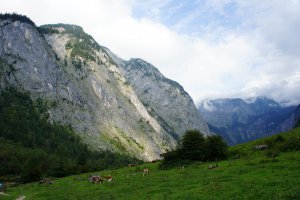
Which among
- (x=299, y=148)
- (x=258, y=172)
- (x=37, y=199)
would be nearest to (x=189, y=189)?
(x=258, y=172)

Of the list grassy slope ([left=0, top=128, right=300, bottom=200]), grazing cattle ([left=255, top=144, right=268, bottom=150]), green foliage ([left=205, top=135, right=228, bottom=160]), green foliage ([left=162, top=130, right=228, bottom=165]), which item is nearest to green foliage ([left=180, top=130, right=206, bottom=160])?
green foliage ([left=162, top=130, right=228, bottom=165])

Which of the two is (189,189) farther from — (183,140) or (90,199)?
(183,140)

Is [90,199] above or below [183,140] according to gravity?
below

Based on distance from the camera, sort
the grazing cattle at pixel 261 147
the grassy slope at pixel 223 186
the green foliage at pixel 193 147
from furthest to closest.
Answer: the green foliage at pixel 193 147
the grazing cattle at pixel 261 147
the grassy slope at pixel 223 186

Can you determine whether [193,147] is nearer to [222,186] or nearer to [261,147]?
[261,147]

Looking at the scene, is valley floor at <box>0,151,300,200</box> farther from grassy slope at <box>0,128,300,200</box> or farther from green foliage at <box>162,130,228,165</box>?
green foliage at <box>162,130,228,165</box>

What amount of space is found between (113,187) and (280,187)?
2679 cm

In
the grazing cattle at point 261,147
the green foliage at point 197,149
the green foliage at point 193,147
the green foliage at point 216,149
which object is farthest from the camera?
the green foliage at point 193,147

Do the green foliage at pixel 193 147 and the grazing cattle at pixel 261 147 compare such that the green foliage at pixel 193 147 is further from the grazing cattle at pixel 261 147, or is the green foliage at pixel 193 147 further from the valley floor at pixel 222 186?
the valley floor at pixel 222 186

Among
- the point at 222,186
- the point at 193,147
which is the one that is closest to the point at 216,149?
the point at 193,147

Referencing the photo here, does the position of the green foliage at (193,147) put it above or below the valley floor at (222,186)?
above

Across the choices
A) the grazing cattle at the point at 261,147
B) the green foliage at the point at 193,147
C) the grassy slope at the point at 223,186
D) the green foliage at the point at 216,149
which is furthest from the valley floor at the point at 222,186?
the grazing cattle at the point at 261,147

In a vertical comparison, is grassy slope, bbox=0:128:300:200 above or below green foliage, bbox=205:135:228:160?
below

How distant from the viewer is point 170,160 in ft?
237
